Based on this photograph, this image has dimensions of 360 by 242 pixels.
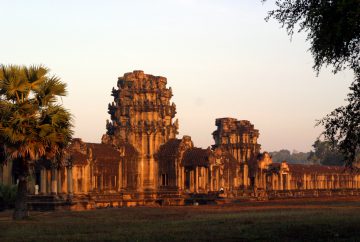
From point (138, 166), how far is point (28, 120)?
33.0 metres

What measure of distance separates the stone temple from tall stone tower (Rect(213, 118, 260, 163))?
9.95m

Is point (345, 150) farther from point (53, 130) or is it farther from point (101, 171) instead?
point (101, 171)

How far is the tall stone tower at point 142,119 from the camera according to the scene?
6469 centimetres

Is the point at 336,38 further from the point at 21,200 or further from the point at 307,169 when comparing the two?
the point at 307,169

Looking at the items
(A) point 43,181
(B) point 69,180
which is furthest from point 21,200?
(A) point 43,181

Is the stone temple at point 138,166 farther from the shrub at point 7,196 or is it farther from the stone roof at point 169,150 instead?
the shrub at point 7,196

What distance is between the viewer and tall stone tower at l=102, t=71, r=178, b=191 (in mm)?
64688

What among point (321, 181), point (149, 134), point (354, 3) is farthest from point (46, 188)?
point (321, 181)

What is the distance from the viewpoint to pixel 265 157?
8688cm

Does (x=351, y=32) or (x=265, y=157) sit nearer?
(x=351, y=32)

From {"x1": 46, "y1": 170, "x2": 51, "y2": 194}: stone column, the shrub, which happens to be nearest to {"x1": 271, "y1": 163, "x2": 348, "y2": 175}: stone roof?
{"x1": 46, "y1": 170, "x2": 51, "y2": 194}: stone column

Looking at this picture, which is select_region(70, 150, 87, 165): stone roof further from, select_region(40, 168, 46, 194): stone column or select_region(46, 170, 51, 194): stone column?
select_region(40, 168, 46, 194): stone column

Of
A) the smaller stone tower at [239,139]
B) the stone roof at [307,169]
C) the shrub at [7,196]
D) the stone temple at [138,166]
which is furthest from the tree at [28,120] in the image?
the stone roof at [307,169]

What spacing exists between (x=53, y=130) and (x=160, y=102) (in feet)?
111
